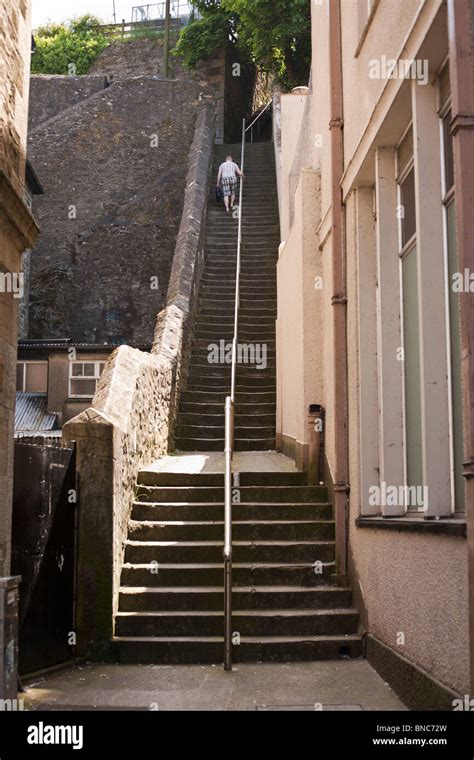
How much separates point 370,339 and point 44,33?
36783mm

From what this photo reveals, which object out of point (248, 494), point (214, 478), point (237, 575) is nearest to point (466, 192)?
point (237, 575)

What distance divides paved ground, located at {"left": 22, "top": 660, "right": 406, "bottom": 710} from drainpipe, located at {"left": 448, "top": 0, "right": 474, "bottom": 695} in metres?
1.73

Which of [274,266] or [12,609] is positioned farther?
[274,266]

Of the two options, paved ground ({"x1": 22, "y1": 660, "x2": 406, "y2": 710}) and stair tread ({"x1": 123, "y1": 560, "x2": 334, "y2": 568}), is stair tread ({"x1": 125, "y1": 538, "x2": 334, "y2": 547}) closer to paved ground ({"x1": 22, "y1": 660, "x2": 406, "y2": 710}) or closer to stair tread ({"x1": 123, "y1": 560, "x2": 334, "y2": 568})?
stair tread ({"x1": 123, "y1": 560, "x2": 334, "y2": 568})

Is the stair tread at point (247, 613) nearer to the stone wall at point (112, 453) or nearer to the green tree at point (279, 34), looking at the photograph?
the stone wall at point (112, 453)

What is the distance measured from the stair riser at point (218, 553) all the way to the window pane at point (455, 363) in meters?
2.73

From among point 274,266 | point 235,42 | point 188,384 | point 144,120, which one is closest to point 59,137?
point 144,120

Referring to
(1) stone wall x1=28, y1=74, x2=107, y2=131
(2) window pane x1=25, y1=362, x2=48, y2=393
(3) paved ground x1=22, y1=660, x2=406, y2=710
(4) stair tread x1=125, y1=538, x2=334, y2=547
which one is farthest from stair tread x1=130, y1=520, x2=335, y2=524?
(1) stone wall x1=28, y1=74, x2=107, y2=131

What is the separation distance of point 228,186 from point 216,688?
47.3 ft

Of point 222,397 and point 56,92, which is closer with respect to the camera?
point 222,397

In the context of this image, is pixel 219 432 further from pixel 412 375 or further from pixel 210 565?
pixel 412 375

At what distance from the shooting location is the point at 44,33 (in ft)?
127

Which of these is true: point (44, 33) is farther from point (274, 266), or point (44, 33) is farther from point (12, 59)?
point (12, 59)

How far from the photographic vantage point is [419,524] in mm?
4965
